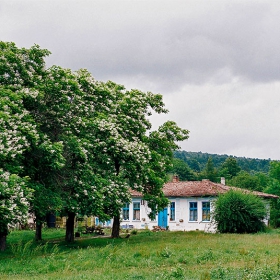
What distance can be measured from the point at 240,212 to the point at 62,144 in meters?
19.2

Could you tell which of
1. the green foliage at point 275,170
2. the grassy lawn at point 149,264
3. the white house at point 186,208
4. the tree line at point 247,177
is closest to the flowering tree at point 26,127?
the grassy lawn at point 149,264

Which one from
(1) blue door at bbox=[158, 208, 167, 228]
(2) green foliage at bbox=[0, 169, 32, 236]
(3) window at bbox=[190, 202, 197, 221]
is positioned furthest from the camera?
(1) blue door at bbox=[158, 208, 167, 228]

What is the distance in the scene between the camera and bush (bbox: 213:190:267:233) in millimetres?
35531

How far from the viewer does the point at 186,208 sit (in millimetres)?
41938

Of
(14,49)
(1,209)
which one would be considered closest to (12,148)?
(1,209)

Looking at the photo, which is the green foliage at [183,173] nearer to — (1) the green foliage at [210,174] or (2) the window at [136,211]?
(1) the green foliage at [210,174]

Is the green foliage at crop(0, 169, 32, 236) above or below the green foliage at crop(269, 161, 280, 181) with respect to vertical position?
below

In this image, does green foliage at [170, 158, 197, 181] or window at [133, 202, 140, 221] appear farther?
green foliage at [170, 158, 197, 181]

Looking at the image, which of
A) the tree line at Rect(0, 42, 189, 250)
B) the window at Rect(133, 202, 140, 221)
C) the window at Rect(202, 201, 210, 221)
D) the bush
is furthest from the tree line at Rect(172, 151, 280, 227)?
the tree line at Rect(0, 42, 189, 250)

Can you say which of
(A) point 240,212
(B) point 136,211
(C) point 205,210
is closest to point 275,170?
(C) point 205,210

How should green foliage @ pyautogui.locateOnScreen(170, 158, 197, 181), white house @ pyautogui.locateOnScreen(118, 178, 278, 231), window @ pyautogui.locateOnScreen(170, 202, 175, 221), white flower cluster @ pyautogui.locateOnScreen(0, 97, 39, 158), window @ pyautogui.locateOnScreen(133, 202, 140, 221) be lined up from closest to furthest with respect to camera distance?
white flower cluster @ pyautogui.locateOnScreen(0, 97, 39, 158) < white house @ pyautogui.locateOnScreen(118, 178, 278, 231) < window @ pyautogui.locateOnScreen(170, 202, 175, 221) < window @ pyautogui.locateOnScreen(133, 202, 140, 221) < green foliage @ pyautogui.locateOnScreen(170, 158, 197, 181)

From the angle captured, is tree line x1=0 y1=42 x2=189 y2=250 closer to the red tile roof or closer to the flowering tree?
the flowering tree

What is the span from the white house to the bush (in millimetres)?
2746

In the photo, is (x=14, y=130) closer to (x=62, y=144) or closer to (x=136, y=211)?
(x=62, y=144)
